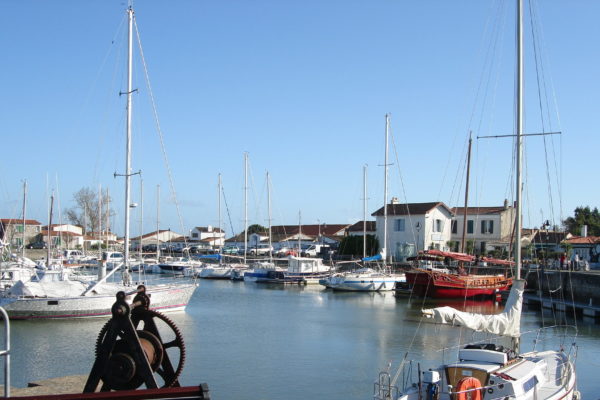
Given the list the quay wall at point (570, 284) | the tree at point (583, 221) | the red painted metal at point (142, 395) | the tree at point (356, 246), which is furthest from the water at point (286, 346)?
the tree at point (583, 221)

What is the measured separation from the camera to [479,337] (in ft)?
92.2

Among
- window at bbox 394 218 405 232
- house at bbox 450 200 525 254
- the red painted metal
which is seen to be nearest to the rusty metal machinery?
the red painted metal

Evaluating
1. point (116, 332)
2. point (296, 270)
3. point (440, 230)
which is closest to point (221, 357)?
point (116, 332)

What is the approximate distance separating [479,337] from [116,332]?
22898 mm

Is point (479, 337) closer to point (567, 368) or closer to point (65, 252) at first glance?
point (567, 368)

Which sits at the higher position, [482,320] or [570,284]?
[482,320]

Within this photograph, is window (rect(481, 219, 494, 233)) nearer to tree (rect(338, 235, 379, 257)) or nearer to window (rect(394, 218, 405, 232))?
window (rect(394, 218, 405, 232))

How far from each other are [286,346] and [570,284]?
70.2ft

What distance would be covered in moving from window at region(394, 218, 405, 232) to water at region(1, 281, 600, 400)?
29555mm

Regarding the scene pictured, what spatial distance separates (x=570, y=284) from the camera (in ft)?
133

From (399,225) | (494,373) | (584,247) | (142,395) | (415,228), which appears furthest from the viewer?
(399,225)

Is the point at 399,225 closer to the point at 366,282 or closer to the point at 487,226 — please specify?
the point at 487,226

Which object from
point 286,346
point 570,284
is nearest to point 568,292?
point 570,284

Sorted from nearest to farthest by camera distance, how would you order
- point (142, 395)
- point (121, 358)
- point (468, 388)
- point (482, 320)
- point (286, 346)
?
point (142, 395) → point (121, 358) → point (468, 388) → point (482, 320) → point (286, 346)
